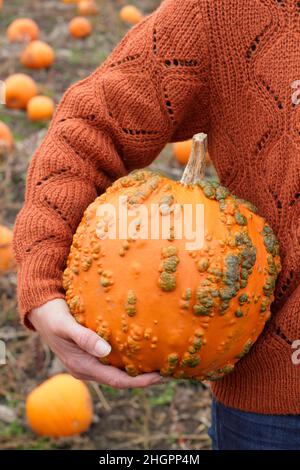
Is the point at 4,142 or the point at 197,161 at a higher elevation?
the point at 197,161

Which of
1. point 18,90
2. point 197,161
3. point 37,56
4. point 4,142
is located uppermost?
point 37,56

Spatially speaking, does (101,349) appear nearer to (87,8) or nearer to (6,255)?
(6,255)

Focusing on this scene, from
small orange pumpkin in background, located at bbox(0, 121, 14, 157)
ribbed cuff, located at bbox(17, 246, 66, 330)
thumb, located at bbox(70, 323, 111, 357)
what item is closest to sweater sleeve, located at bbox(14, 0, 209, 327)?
ribbed cuff, located at bbox(17, 246, 66, 330)

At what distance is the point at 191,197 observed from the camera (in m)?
1.55

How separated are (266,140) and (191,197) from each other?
21 centimetres

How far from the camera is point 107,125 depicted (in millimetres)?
1707

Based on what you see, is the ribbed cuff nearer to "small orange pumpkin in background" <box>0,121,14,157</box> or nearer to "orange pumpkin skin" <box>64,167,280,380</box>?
"orange pumpkin skin" <box>64,167,280,380</box>

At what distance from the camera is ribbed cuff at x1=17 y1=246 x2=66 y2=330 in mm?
1576

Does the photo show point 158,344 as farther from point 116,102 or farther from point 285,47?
point 285,47

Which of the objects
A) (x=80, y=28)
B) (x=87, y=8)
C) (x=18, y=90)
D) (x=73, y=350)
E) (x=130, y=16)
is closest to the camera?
(x=73, y=350)

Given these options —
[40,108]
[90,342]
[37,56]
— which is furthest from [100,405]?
[37,56]

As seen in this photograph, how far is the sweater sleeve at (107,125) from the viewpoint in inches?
63.8

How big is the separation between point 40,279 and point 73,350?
171 mm
